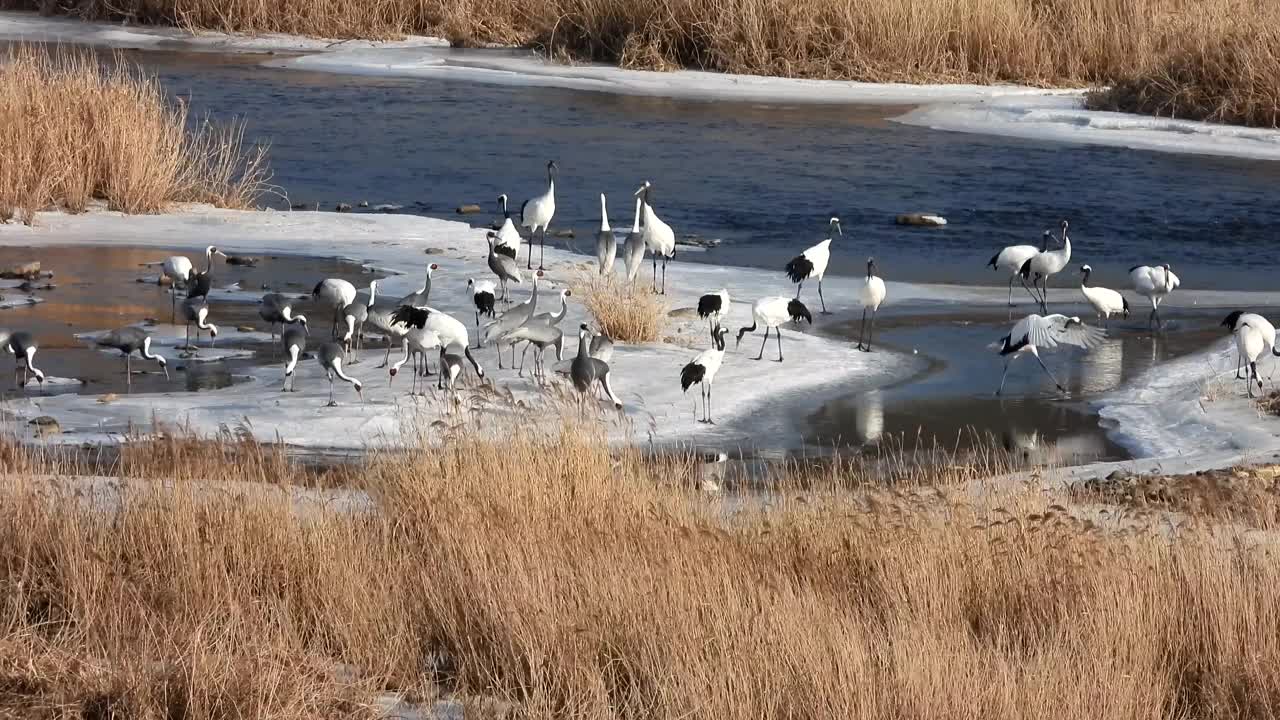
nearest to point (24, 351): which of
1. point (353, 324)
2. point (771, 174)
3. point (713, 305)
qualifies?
point (353, 324)

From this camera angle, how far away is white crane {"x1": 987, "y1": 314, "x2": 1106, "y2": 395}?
11227 millimetres

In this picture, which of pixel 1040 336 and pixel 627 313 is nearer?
pixel 1040 336

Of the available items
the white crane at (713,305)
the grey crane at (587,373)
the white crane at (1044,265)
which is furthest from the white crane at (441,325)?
the white crane at (1044,265)

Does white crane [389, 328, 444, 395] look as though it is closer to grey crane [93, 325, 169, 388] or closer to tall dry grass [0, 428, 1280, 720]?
grey crane [93, 325, 169, 388]

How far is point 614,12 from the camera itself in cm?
2989

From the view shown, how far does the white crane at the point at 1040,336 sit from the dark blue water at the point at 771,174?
3534 millimetres

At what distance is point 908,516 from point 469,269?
8.21m

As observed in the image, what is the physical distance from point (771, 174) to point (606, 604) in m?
15.4

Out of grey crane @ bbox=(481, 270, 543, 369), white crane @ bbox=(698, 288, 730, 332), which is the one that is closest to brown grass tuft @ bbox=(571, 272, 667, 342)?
white crane @ bbox=(698, 288, 730, 332)

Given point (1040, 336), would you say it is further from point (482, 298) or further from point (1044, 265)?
point (482, 298)

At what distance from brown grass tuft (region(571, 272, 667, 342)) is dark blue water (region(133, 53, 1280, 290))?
3.88 m

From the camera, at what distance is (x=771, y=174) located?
20.7 m

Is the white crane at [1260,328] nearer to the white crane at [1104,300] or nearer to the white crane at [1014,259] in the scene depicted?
the white crane at [1104,300]

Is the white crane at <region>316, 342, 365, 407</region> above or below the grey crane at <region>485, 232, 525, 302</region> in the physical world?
below
